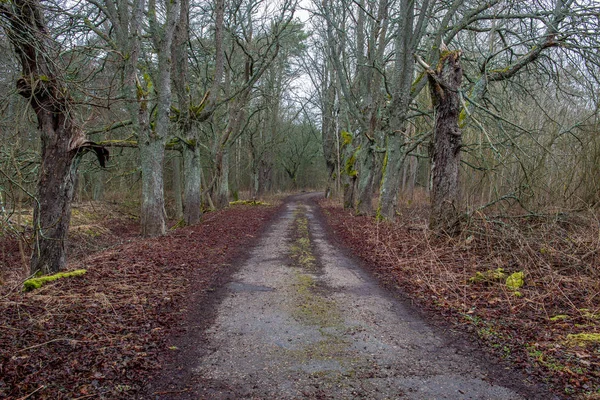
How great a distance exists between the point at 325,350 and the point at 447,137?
5997 mm

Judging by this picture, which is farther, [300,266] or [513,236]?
[300,266]

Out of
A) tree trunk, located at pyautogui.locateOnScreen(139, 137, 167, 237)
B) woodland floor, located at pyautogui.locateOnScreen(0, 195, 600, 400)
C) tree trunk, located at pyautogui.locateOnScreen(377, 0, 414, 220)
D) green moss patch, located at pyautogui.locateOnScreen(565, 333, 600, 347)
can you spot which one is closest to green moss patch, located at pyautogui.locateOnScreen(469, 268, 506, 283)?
woodland floor, located at pyautogui.locateOnScreen(0, 195, 600, 400)

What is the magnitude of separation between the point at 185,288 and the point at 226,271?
128cm

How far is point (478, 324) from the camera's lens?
427 centimetres

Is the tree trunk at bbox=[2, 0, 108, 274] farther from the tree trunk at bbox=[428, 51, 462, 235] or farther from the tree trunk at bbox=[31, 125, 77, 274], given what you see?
the tree trunk at bbox=[428, 51, 462, 235]

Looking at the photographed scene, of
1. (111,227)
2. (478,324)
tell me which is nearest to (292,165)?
(111,227)

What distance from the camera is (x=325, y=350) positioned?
3660mm

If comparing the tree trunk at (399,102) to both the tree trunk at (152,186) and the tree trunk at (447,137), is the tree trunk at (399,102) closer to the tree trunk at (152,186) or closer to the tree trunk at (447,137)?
the tree trunk at (447,137)

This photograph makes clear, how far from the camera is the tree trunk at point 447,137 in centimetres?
786

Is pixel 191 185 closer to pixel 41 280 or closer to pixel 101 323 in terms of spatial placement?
pixel 41 280

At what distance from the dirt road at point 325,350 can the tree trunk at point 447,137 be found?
2.96 m

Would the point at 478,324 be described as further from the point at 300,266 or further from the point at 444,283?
the point at 300,266

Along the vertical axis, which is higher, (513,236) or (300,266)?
(513,236)

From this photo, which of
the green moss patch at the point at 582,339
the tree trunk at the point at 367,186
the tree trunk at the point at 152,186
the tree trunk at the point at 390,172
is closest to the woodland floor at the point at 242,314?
the green moss patch at the point at 582,339
